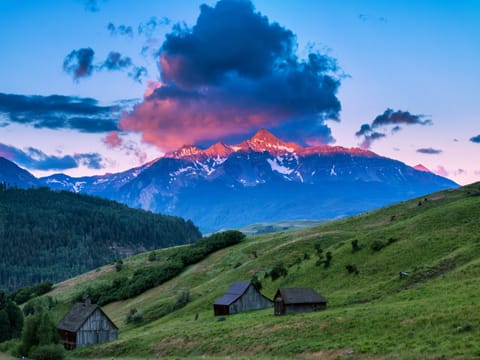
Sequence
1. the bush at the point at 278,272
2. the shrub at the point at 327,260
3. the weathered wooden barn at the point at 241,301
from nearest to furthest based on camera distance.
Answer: the weathered wooden barn at the point at 241,301
the shrub at the point at 327,260
the bush at the point at 278,272

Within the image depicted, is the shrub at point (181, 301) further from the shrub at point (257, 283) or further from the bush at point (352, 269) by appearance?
the bush at point (352, 269)

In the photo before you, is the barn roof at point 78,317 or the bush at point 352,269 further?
the barn roof at point 78,317

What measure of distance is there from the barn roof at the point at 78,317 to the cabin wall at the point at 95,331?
65 cm

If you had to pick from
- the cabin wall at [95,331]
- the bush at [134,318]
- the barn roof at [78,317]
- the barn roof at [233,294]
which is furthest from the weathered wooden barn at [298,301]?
the bush at [134,318]

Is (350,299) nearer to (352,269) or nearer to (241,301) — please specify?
(352,269)

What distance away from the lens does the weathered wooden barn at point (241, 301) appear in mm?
86188

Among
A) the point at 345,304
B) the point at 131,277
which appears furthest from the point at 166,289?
the point at 345,304

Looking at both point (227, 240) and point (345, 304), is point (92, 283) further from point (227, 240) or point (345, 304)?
point (345, 304)

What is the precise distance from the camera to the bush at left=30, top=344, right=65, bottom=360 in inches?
2918

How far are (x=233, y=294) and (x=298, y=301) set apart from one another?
1766cm

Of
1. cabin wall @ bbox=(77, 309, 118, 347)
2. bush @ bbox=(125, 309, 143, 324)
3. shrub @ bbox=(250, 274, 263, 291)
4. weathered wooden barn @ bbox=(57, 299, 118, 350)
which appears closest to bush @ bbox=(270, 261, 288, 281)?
shrub @ bbox=(250, 274, 263, 291)

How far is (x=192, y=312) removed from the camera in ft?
303

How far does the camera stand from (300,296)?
74.1 metres

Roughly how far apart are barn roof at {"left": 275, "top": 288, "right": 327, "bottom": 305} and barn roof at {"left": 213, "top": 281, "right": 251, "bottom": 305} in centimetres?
1345
